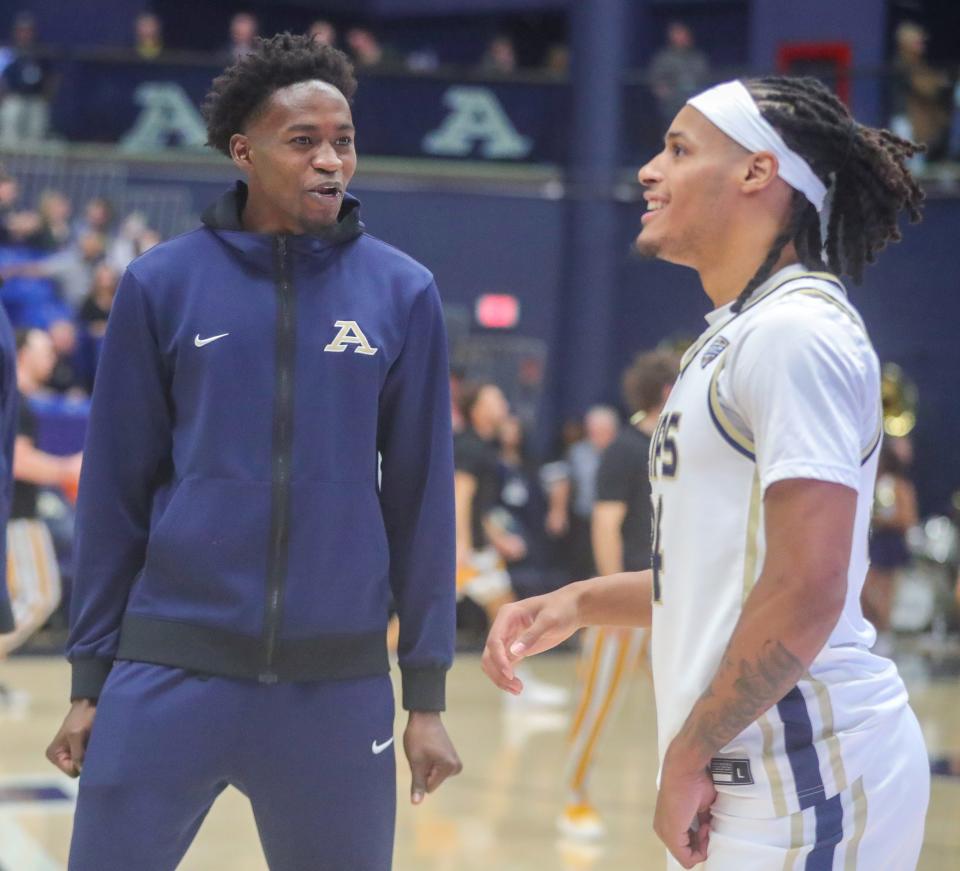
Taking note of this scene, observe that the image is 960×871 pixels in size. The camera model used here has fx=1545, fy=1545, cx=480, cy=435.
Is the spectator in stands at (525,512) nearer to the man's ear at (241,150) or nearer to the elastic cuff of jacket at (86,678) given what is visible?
the man's ear at (241,150)

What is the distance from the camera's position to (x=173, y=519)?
7.97ft

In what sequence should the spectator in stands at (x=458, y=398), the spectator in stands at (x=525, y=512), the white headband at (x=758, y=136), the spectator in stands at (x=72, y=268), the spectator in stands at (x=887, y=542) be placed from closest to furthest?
the white headband at (x=758, y=136) < the spectator in stands at (x=458, y=398) < the spectator in stands at (x=887, y=542) < the spectator in stands at (x=525, y=512) < the spectator in stands at (x=72, y=268)

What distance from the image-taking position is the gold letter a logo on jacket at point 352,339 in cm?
250

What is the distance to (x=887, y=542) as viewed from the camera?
38.3 ft

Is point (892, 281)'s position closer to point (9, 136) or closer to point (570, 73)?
point (570, 73)

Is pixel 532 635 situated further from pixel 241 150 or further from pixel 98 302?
pixel 98 302

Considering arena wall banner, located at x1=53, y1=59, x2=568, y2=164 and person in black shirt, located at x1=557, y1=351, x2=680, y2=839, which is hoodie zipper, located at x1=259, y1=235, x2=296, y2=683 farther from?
arena wall banner, located at x1=53, y1=59, x2=568, y2=164

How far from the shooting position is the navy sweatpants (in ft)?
7.80

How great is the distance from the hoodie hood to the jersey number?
81 cm

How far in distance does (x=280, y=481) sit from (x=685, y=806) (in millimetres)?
867

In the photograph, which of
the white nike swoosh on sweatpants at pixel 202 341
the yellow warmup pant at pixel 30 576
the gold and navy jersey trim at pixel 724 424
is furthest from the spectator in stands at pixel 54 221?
the gold and navy jersey trim at pixel 724 424

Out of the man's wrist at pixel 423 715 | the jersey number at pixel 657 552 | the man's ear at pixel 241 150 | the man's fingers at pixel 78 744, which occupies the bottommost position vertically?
the man's fingers at pixel 78 744

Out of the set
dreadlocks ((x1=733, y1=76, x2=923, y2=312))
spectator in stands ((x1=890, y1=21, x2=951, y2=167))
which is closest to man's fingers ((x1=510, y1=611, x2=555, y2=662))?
dreadlocks ((x1=733, y1=76, x2=923, y2=312))

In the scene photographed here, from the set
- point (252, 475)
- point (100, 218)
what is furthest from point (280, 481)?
point (100, 218)
